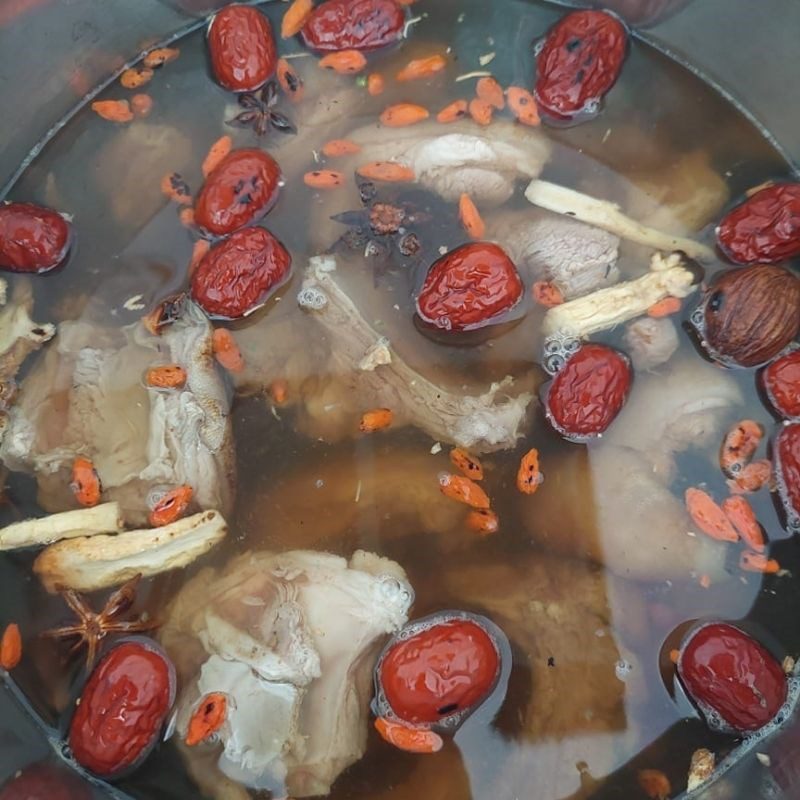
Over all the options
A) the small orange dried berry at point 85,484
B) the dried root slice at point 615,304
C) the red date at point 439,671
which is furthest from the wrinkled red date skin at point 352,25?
the red date at point 439,671

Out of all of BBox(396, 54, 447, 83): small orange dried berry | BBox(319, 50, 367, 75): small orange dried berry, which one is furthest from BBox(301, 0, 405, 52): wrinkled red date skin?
BBox(396, 54, 447, 83): small orange dried berry

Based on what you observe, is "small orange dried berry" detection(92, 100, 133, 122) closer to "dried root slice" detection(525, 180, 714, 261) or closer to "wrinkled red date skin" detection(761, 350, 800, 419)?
"dried root slice" detection(525, 180, 714, 261)

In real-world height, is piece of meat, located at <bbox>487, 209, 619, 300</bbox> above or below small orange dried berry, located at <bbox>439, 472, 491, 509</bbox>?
above

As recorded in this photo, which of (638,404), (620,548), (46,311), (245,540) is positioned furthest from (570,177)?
(46,311)

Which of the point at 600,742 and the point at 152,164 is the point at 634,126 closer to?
the point at 152,164

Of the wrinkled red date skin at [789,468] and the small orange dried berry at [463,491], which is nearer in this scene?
the wrinkled red date skin at [789,468]

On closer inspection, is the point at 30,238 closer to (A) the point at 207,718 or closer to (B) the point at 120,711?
(B) the point at 120,711

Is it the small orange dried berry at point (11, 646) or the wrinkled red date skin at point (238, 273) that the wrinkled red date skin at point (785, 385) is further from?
the small orange dried berry at point (11, 646)
